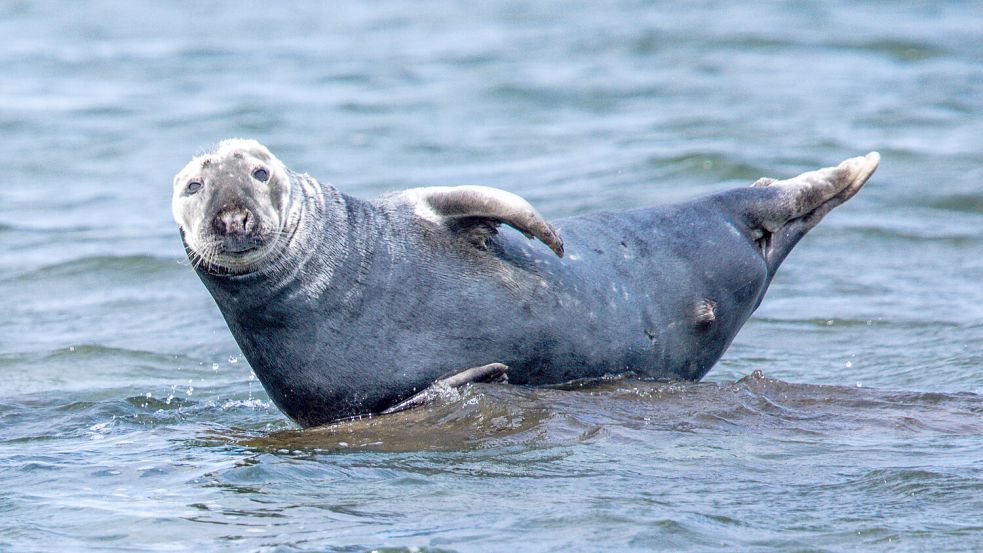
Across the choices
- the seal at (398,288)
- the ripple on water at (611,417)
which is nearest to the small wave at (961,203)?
the ripple on water at (611,417)

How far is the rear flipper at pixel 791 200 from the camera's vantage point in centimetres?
727

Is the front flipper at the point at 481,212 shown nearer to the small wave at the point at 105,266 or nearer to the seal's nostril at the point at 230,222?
the seal's nostril at the point at 230,222

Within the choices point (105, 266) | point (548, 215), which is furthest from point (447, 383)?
point (548, 215)

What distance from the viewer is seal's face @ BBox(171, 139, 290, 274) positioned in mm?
5809

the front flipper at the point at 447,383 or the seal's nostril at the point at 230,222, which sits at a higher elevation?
the seal's nostril at the point at 230,222

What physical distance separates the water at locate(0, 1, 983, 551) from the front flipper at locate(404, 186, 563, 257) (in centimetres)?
71

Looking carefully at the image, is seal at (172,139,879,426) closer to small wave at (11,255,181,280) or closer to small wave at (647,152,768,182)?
small wave at (11,255,181,280)

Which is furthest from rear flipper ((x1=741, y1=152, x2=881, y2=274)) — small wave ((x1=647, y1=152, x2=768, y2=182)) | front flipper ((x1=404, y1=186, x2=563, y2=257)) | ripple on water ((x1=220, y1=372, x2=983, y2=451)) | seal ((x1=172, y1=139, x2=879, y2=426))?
small wave ((x1=647, y1=152, x2=768, y2=182))

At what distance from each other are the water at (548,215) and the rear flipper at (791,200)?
2.61 ft

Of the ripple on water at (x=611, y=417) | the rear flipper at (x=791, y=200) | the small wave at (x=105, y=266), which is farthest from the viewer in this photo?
the small wave at (x=105, y=266)

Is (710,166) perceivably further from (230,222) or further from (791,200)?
(230,222)

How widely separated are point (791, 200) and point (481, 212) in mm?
1883

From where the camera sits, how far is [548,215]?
12062mm

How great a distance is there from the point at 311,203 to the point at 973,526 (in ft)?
9.86
